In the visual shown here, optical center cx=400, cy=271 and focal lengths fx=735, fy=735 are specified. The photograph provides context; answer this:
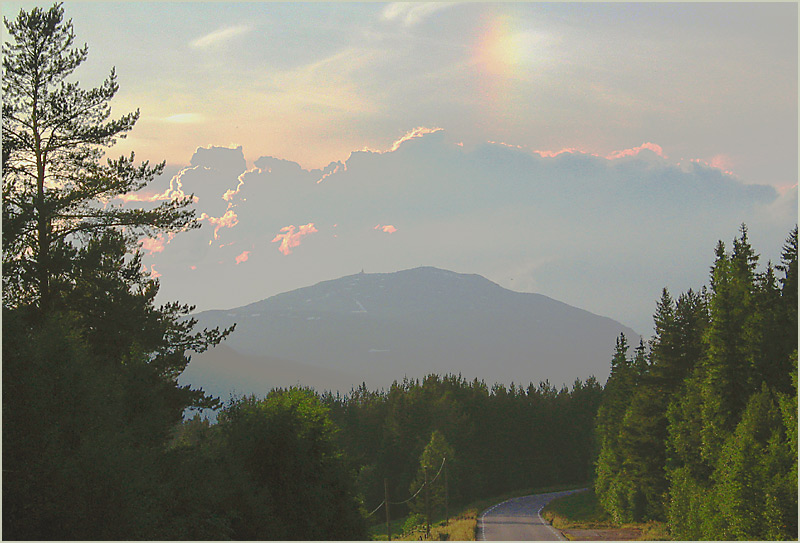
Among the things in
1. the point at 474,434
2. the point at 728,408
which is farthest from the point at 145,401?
the point at 474,434

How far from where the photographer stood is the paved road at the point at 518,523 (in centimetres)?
5484

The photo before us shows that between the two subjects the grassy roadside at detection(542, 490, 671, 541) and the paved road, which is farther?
the paved road

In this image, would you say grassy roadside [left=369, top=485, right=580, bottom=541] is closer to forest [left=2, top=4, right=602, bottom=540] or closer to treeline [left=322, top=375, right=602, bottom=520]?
treeline [left=322, top=375, right=602, bottom=520]

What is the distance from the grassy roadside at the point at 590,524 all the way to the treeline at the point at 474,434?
76.6 feet

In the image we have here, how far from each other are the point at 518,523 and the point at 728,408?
1398 inches

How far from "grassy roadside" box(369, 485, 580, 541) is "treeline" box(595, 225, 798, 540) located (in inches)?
602

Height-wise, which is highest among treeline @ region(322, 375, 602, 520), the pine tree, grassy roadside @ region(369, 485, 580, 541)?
the pine tree

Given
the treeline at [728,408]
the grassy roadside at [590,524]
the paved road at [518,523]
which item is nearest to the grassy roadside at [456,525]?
the paved road at [518,523]

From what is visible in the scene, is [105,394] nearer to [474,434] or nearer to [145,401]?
[145,401]

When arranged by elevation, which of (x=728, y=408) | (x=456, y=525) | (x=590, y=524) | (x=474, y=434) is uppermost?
(x=728, y=408)

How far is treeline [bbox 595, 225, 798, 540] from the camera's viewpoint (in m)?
28.2

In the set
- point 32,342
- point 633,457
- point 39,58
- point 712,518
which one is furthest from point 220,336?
point 633,457

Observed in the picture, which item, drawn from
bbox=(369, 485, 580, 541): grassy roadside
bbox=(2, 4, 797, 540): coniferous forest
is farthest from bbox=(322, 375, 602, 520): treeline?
bbox=(2, 4, 797, 540): coniferous forest

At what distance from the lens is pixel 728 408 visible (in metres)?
37.2
